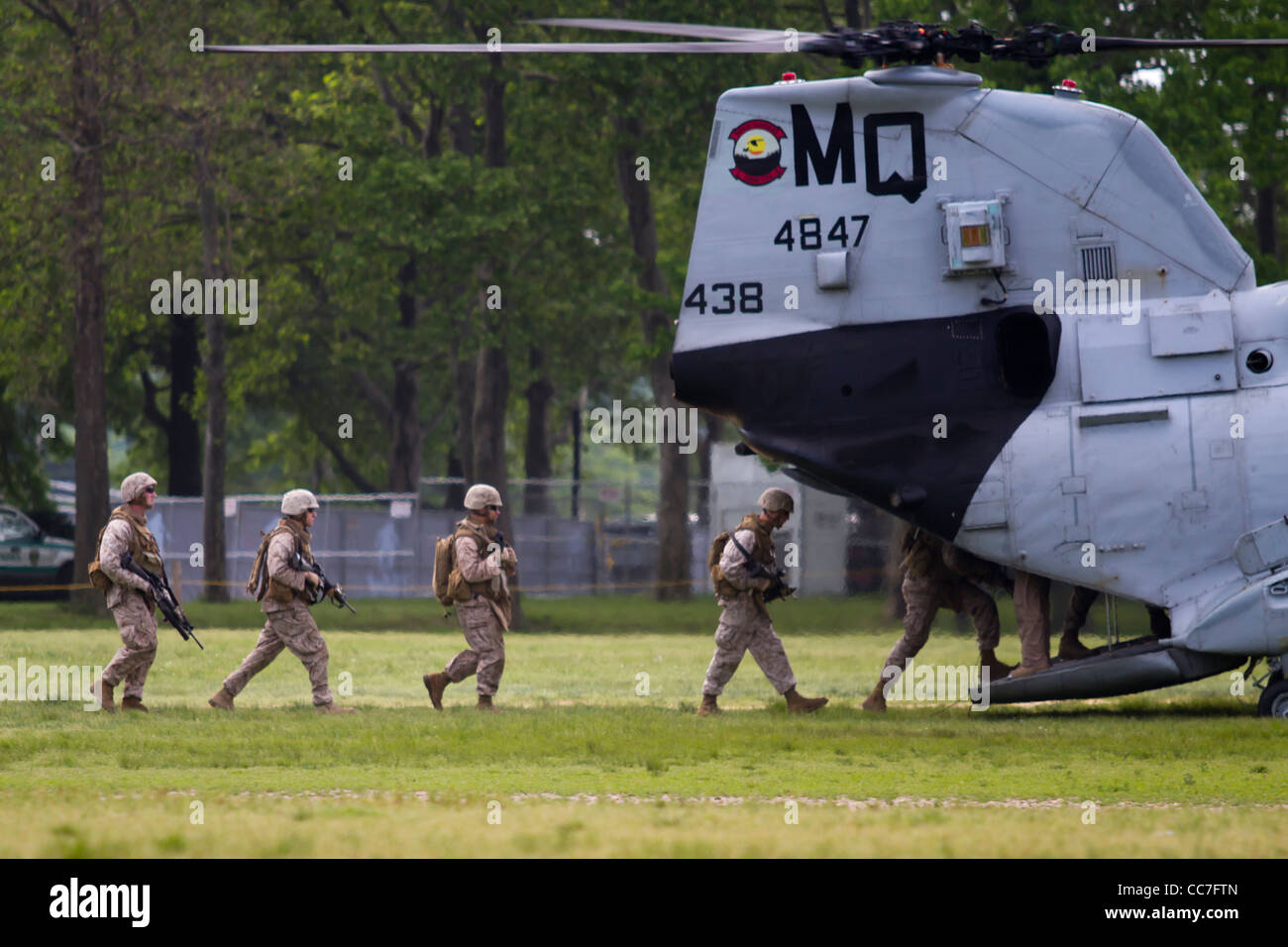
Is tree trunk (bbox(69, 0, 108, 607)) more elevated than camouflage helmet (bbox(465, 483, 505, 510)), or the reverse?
tree trunk (bbox(69, 0, 108, 607))

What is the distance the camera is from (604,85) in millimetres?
38844

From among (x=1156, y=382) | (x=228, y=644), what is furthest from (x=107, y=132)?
(x=1156, y=382)

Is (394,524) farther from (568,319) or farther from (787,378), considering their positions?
(787,378)

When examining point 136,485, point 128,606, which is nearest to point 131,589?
point 128,606

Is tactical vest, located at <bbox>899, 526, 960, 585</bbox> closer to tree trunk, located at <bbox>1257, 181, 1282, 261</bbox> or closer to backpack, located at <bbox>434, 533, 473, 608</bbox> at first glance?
backpack, located at <bbox>434, 533, 473, 608</bbox>

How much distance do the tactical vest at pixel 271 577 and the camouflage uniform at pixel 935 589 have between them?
6116mm

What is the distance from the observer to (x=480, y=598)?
709 inches

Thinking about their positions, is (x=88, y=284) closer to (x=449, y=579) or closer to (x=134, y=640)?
(x=134, y=640)

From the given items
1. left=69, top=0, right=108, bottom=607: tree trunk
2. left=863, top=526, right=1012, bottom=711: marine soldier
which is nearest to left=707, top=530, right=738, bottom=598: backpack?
left=863, top=526, right=1012, bottom=711: marine soldier

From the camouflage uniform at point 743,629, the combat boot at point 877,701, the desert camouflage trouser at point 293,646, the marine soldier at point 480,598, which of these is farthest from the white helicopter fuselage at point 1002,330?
the desert camouflage trouser at point 293,646

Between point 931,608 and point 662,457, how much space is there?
28004mm

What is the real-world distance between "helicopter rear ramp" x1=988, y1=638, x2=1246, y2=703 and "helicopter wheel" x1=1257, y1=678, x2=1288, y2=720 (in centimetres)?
40

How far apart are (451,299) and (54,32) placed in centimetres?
1095

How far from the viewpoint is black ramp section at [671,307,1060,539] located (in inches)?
673
